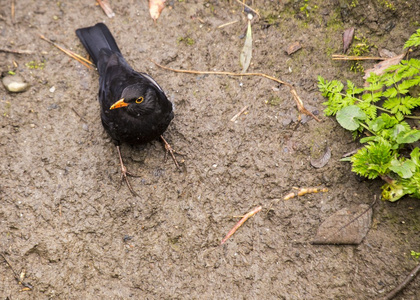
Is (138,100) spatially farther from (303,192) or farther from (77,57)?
(303,192)

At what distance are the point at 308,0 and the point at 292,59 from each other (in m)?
Result: 0.71

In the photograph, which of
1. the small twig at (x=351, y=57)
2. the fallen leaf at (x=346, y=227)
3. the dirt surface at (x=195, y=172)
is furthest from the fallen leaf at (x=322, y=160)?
the small twig at (x=351, y=57)

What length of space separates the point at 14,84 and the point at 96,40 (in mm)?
1069

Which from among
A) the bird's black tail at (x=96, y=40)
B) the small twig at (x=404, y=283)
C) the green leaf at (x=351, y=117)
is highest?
the bird's black tail at (x=96, y=40)

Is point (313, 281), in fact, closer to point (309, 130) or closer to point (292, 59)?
point (309, 130)

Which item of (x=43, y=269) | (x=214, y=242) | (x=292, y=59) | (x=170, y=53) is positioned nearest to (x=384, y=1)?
(x=292, y=59)

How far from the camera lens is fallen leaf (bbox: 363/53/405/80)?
4234 mm

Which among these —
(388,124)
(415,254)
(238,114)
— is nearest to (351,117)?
(388,124)

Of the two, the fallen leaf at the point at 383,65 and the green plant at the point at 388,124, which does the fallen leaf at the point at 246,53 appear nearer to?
the green plant at the point at 388,124

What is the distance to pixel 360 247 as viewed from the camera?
377 centimetres

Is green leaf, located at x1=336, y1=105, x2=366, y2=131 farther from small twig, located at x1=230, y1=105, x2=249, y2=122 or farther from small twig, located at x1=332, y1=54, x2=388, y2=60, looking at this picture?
small twig, located at x1=230, y1=105, x2=249, y2=122

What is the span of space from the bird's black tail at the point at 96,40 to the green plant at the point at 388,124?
265cm

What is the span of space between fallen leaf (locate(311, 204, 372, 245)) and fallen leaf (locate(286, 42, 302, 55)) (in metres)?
1.88

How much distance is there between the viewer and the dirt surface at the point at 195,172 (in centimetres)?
382
